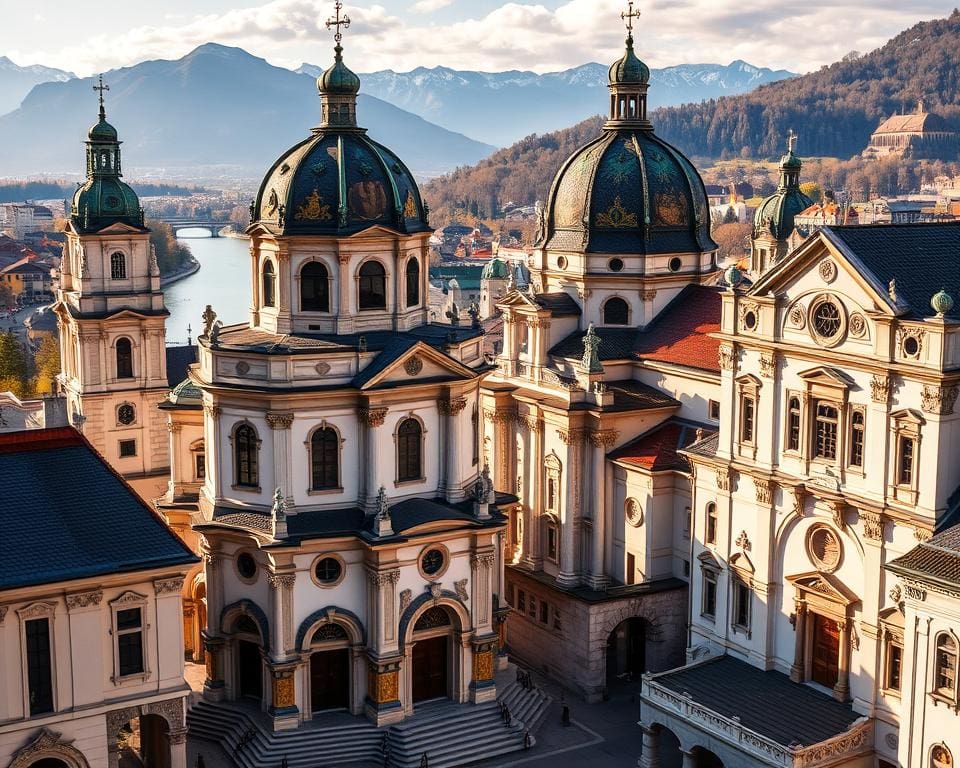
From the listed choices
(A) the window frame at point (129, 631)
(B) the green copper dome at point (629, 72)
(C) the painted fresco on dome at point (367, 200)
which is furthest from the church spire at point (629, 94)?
(A) the window frame at point (129, 631)

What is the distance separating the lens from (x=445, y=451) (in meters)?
47.3

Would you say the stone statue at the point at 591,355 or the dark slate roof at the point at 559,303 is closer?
the stone statue at the point at 591,355

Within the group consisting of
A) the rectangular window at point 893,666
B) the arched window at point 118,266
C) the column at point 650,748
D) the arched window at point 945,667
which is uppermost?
the arched window at point 118,266

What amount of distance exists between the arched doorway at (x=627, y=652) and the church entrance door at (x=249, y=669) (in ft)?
47.1

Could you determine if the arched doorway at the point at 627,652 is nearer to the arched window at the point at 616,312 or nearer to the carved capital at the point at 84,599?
the arched window at the point at 616,312

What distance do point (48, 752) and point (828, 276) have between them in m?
26.9

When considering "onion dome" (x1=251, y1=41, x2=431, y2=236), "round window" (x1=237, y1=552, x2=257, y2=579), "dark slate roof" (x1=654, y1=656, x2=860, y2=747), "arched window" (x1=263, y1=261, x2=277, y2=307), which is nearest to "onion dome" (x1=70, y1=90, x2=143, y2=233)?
"onion dome" (x1=251, y1=41, x2=431, y2=236)

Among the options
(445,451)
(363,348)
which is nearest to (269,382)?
(363,348)

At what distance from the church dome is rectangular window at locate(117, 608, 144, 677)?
2716cm

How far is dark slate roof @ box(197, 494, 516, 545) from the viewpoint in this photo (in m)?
44.7

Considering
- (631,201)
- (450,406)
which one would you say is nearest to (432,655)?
(450,406)

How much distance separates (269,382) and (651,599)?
699 inches

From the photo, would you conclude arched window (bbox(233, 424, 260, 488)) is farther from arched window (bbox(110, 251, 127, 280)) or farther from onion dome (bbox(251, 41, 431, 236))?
arched window (bbox(110, 251, 127, 280))

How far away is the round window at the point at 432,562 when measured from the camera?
46.1 m
